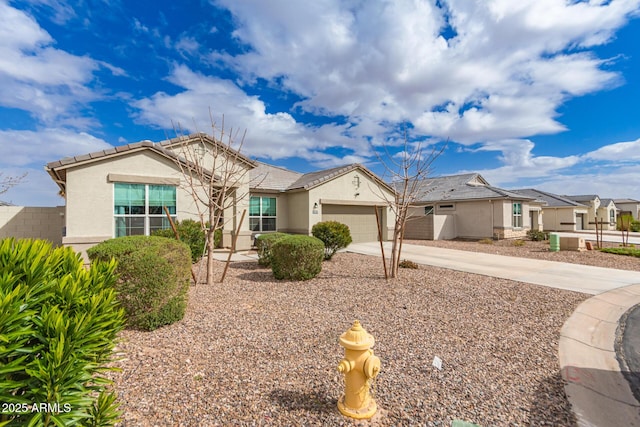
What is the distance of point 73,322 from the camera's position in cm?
200

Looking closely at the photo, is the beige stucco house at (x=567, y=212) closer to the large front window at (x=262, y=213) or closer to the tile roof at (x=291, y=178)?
the tile roof at (x=291, y=178)

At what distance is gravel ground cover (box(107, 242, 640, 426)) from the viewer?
9.85 ft

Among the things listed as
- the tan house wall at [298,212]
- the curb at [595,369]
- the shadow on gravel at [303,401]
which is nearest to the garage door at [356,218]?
the tan house wall at [298,212]

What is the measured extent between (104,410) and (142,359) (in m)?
1.83

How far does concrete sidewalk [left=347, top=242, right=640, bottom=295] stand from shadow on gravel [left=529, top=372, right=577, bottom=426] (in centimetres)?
577

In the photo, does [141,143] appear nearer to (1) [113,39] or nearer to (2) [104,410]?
(1) [113,39]

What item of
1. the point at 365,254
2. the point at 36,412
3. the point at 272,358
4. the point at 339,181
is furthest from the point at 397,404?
the point at 339,181

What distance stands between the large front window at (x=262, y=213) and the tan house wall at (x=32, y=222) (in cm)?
859

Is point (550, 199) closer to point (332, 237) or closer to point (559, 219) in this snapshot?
point (559, 219)

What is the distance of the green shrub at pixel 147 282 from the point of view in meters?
4.66

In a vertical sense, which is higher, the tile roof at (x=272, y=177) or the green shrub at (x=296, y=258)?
the tile roof at (x=272, y=177)

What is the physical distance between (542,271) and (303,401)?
35.1ft

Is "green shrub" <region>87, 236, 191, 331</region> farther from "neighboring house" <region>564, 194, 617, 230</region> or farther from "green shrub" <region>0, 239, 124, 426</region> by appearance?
"neighboring house" <region>564, 194, 617, 230</region>

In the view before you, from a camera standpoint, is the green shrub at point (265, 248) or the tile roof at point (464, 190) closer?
the green shrub at point (265, 248)
